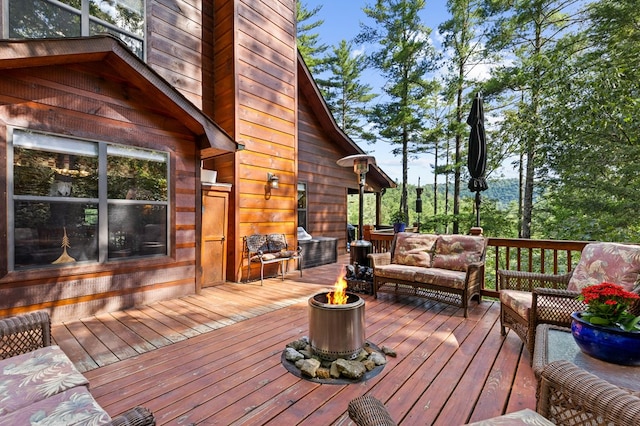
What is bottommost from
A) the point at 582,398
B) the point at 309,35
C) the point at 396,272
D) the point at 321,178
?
the point at 396,272

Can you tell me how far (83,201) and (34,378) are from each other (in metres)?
2.76

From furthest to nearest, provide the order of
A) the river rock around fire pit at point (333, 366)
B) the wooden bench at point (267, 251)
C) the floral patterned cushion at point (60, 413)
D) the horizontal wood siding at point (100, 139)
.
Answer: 1. the wooden bench at point (267, 251)
2. the horizontal wood siding at point (100, 139)
3. the river rock around fire pit at point (333, 366)
4. the floral patterned cushion at point (60, 413)

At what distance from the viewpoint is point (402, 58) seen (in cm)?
1312

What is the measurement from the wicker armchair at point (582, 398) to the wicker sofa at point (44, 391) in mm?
1611

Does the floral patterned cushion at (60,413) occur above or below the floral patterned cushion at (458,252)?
below

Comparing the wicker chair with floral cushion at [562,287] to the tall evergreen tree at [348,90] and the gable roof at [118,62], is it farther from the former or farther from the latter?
the tall evergreen tree at [348,90]

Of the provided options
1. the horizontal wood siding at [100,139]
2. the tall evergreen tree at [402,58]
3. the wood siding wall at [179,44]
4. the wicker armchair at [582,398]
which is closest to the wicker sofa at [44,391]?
the wicker armchair at [582,398]

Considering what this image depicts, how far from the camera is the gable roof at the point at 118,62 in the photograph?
2.84 m

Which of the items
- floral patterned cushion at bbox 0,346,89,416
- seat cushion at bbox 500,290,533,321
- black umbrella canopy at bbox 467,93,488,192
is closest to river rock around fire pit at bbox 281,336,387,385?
seat cushion at bbox 500,290,533,321

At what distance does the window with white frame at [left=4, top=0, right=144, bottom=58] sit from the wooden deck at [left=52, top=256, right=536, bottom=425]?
372 cm

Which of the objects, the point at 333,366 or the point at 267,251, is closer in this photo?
the point at 333,366

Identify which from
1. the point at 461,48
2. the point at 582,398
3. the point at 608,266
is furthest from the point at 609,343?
the point at 461,48

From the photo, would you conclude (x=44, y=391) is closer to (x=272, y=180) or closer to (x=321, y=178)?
(x=272, y=180)

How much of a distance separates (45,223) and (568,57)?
11.4m
